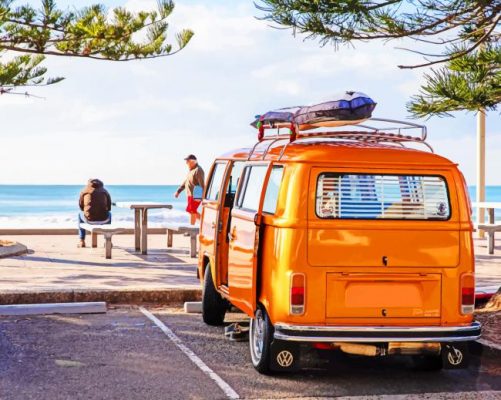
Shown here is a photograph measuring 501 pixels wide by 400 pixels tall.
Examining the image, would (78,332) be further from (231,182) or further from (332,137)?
(332,137)

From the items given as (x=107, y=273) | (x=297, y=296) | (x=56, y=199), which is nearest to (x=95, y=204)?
(x=107, y=273)

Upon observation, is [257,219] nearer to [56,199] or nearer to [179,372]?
[179,372]

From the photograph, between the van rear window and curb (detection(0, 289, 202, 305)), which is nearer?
the van rear window

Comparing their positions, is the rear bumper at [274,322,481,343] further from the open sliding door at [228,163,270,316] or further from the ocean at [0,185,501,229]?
the ocean at [0,185,501,229]

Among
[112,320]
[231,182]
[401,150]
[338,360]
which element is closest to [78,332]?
[112,320]

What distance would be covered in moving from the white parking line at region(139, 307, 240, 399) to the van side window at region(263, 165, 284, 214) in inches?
52.7

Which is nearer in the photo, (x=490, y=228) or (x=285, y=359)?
(x=285, y=359)

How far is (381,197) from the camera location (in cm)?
715

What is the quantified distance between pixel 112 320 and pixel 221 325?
1.18 metres

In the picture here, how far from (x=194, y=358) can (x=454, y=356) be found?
7.07ft

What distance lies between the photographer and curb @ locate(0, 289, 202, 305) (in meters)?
10.9

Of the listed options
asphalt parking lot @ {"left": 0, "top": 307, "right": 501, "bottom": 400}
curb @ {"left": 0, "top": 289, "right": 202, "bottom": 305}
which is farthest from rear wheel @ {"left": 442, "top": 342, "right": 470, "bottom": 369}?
curb @ {"left": 0, "top": 289, "right": 202, "bottom": 305}

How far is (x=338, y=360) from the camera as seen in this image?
8055 mm

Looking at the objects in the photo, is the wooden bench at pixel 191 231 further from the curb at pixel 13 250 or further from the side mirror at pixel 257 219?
the side mirror at pixel 257 219
